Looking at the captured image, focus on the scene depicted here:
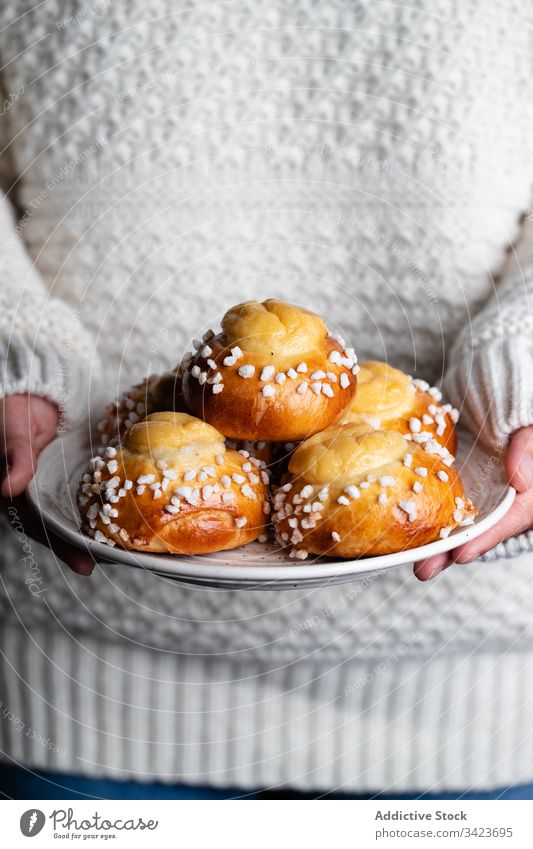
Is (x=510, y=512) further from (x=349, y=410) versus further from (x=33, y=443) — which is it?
(x=33, y=443)

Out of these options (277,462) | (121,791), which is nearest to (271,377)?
(277,462)

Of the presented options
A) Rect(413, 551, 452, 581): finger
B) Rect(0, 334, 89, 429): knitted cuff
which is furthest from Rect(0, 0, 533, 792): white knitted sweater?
Result: Rect(413, 551, 452, 581): finger

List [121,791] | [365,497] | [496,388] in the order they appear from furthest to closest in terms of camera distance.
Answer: [121,791], [496,388], [365,497]

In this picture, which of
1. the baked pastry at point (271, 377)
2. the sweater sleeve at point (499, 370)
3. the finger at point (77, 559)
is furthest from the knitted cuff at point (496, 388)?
the finger at point (77, 559)

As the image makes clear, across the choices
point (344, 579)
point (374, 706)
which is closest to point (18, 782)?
point (374, 706)

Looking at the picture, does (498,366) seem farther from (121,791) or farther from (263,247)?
(121,791)

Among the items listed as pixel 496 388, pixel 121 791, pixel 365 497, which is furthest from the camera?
pixel 121 791

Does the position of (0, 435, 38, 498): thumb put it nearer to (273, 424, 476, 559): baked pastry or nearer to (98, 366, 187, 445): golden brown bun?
(98, 366, 187, 445): golden brown bun
